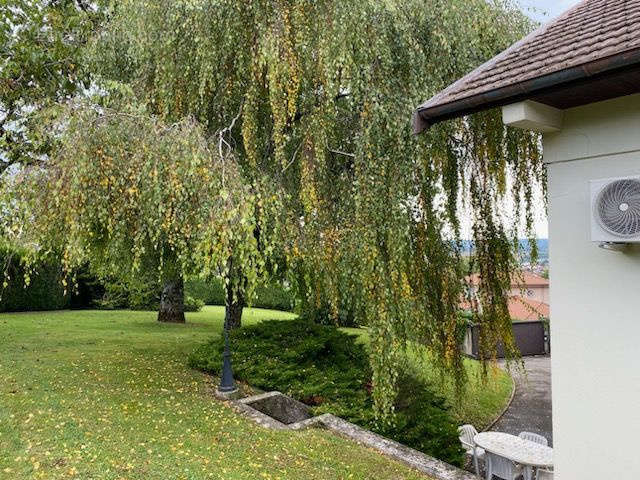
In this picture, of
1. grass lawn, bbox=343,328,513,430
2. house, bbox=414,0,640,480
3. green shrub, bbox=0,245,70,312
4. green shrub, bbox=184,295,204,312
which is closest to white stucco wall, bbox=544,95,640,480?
house, bbox=414,0,640,480

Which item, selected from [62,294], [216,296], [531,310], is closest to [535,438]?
[531,310]

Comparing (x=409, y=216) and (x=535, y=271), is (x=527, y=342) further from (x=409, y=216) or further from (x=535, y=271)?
(x=409, y=216)

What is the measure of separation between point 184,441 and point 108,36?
5.76 metres

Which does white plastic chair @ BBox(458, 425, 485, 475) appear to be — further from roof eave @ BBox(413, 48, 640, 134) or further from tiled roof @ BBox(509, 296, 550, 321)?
roof eave @ BBox(413, 48, 640, 134)

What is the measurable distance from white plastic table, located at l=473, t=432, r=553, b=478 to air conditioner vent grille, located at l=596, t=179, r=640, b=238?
4.57m

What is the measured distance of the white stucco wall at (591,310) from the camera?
2523 mm

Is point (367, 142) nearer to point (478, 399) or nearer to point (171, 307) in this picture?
point (478, 399)

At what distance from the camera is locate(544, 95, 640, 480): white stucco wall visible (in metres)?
2.52

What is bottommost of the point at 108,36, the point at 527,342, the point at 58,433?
the point at 527,342

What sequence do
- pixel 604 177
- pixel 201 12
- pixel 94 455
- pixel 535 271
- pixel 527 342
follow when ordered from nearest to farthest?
pixel 604 177
pixel 94 455
pixel 201 12
pixel 535 271
pixel 527 342

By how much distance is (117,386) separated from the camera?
21.9 feet

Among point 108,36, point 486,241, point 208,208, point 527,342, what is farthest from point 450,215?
point 527,342

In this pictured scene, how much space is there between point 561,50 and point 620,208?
1044 mm

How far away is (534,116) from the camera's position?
270 cm
